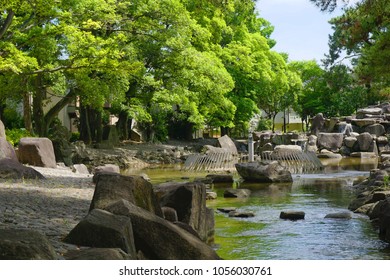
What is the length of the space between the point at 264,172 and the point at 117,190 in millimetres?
12179

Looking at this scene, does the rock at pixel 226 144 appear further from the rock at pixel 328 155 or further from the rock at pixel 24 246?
the rock at pixel 24 246

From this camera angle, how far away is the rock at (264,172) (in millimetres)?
18438

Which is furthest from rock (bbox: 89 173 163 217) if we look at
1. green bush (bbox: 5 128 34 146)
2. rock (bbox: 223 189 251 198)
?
green bush (bbox: 5 128 34 146)

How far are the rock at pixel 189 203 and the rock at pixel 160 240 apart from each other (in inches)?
110

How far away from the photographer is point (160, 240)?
218 inches

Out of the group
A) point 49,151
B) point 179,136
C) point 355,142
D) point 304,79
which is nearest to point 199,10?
point 49,151

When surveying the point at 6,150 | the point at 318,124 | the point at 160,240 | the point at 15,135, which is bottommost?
the point at 160,240

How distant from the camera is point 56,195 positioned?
390 inches

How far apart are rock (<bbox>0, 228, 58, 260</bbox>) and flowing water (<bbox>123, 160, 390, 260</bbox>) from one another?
12.8 ft

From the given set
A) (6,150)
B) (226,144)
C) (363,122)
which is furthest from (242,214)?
(363,122)

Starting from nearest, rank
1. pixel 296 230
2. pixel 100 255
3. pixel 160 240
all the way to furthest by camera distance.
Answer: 1. pixel 100 255
2. pixel 160 240
3. pixel 296 230

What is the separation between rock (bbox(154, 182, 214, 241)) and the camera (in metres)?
8.51

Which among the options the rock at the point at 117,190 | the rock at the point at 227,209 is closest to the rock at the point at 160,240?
the rock at the point at 117,190

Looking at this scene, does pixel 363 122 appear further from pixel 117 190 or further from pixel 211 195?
pixel 117 190
